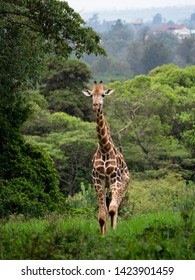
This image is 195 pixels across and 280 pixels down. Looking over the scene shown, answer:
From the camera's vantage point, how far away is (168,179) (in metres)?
39.2

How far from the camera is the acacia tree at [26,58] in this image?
16344 millimetres

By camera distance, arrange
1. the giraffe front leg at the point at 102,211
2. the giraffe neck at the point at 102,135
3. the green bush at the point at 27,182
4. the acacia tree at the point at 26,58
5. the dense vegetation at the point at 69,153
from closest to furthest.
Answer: the dense vegetation at the point at 69,153 → the giraffe front leg at the point at 102,211 → the giraffe neck at the point at 102,135 → the acacia tree at the point at 26,58 → the green bush at the point at 27,182

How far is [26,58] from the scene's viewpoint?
17656 millimetres

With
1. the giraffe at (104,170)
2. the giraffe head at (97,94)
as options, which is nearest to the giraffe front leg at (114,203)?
the giraffe at (104,170)

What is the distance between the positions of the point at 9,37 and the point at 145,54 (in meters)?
124

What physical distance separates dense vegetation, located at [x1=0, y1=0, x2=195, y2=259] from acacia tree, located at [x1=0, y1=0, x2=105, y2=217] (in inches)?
1.0

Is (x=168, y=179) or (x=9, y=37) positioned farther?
(x=168, y=179)

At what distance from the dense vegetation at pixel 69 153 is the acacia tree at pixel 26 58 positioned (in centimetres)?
3

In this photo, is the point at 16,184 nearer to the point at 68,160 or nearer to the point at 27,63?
the point at 27,63

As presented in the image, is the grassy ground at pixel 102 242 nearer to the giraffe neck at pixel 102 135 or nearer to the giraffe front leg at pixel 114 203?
the giraffe front leg at pixel 114 203

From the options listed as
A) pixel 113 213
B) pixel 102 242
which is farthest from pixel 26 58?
pixel 102 242

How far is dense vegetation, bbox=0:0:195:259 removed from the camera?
8.65 metres

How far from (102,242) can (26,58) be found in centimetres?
965
